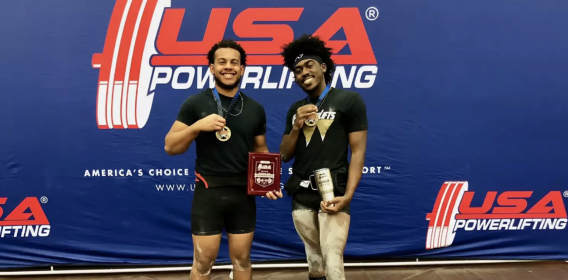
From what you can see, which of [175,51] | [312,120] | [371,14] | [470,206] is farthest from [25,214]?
[470,206]

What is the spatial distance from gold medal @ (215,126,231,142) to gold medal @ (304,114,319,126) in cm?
42

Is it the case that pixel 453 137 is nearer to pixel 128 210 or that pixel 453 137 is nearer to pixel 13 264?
pixel 128 210

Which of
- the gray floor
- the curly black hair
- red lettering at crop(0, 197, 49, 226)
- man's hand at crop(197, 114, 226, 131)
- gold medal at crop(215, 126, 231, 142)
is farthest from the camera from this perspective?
red lettering at crop(0, 197, 49, 226)

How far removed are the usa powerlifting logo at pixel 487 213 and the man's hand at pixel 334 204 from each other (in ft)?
5.44

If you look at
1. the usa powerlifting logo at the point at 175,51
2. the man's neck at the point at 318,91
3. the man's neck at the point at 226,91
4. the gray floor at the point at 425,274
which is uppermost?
the usa powerlifting logo at the point at 175,51

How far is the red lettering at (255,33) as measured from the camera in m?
3.02

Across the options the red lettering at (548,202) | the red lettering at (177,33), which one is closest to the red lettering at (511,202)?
the red lettering at (548,202)

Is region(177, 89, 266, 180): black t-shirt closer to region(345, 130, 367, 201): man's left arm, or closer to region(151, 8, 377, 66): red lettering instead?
region(345, 130, 367, 201): man's left arm

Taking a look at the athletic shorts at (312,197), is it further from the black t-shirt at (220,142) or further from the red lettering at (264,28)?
the red lettering at (264,28)

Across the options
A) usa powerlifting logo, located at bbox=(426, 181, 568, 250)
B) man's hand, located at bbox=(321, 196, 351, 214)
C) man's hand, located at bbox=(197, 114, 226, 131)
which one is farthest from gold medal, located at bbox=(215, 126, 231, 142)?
usa powerlifting logo, located at bbox=(426, 181, 568, 250)

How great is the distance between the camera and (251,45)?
3.04 meters

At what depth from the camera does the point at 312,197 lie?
6.47 feet

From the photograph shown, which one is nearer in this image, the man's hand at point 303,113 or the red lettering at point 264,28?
the man's hand at point 303,113

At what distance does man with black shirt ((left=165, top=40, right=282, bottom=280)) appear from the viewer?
191cm
